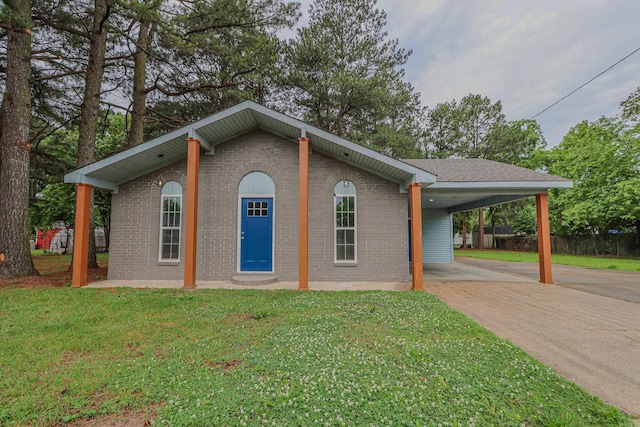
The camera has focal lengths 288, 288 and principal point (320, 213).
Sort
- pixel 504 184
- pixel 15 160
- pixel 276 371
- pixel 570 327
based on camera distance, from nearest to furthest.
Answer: pixel 276 371, pixel 570 327, pixel 15 160, pixel 504 184

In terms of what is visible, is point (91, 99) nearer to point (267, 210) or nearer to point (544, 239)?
point (267, 210)

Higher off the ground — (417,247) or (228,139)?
(228,139)

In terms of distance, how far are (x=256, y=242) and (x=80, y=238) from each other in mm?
4104

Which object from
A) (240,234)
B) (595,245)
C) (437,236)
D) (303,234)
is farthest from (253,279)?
(595,245)

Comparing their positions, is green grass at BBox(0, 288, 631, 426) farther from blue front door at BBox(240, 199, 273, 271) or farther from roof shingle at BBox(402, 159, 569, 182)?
roof shingle at BBox(402, 159, 569, 182)

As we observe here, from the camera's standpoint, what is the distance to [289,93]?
15.7 meters

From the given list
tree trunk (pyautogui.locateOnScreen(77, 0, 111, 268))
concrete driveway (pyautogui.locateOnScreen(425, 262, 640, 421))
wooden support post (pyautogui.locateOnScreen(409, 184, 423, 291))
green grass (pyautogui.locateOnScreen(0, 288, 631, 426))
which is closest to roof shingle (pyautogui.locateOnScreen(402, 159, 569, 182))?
wooden support post (pyautogui.locateOnScreen(409, 184, 423, 291))

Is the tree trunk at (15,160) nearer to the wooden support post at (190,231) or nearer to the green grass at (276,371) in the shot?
the green grass at (276,371)

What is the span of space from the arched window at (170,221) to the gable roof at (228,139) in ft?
2.49

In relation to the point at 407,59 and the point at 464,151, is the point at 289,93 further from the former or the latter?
the point at 464,151

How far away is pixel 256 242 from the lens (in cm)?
782

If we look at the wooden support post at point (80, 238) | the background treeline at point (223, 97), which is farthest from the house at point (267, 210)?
the background treeline at point (223, 97)

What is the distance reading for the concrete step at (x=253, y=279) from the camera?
716 cm

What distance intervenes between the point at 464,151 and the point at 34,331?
27875 mm
